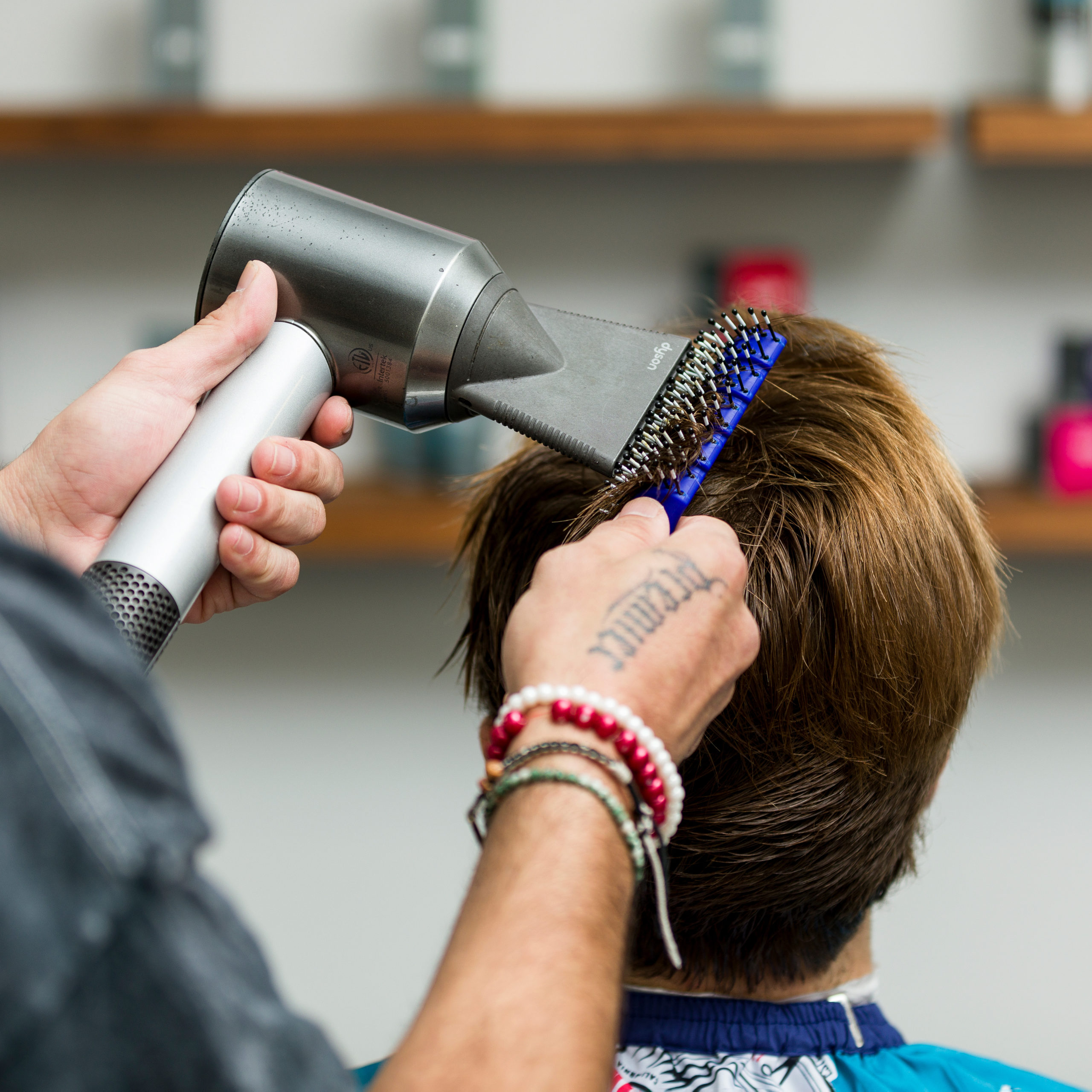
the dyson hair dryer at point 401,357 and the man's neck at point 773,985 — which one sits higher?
the dyson hair dryer at point 401,357

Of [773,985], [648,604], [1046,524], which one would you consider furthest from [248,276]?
[1046,524]

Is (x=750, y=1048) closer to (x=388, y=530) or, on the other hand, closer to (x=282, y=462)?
(x=282, y=462)

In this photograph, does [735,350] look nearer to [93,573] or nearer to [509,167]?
[93,573]

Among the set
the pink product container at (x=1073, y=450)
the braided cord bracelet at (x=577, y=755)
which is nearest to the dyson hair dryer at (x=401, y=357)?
the braided cord bracelet at (x=577, y=755)

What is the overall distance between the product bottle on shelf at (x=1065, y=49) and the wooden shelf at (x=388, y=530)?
1.03 m

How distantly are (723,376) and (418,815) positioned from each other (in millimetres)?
1370

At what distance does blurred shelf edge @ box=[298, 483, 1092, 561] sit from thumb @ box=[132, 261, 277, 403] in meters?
0.73

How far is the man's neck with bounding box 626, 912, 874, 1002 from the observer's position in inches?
30.9

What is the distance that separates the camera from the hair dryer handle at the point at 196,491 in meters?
0.62

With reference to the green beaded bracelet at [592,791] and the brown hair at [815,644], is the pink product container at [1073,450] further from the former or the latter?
the green beaded bracelet at [592,791]

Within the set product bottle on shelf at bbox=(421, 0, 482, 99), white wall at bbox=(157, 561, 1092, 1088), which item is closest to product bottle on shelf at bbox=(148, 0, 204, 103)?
product bottle on shelf at bbox=(421, 0, 482, 99)

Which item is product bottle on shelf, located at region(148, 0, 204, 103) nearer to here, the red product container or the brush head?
the red product container

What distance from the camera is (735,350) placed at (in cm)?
71

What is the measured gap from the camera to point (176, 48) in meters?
1.58
